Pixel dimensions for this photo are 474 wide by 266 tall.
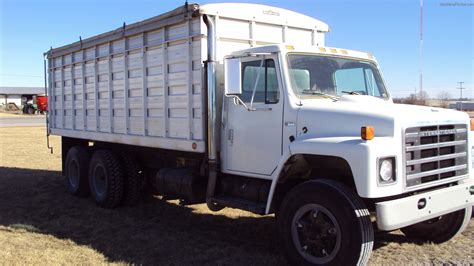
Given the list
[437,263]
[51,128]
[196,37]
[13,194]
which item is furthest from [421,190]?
[51,128]

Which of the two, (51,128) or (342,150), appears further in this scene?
(51,128)

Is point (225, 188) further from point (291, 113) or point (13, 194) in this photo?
point (13, 194)

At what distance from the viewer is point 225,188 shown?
6.40 metres

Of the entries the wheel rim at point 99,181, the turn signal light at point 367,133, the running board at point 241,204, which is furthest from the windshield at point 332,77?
the wheel rim at point 99,181

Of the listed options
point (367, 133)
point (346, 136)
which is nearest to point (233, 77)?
point (346, 136)

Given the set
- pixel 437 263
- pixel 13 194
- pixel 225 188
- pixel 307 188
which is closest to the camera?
pixel 307 188

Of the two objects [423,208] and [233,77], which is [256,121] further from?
[423,208]

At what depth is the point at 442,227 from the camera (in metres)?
6.02

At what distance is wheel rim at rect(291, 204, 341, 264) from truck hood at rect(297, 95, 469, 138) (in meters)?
0.80

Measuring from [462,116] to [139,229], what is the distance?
14.3 ft

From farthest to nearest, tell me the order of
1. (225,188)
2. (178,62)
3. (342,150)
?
1. (178,62)
2. (225,188)
3. (342,150)

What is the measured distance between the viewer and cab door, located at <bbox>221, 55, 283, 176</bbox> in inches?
223

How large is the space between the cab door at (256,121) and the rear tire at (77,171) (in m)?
4.20

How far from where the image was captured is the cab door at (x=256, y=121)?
566cm
